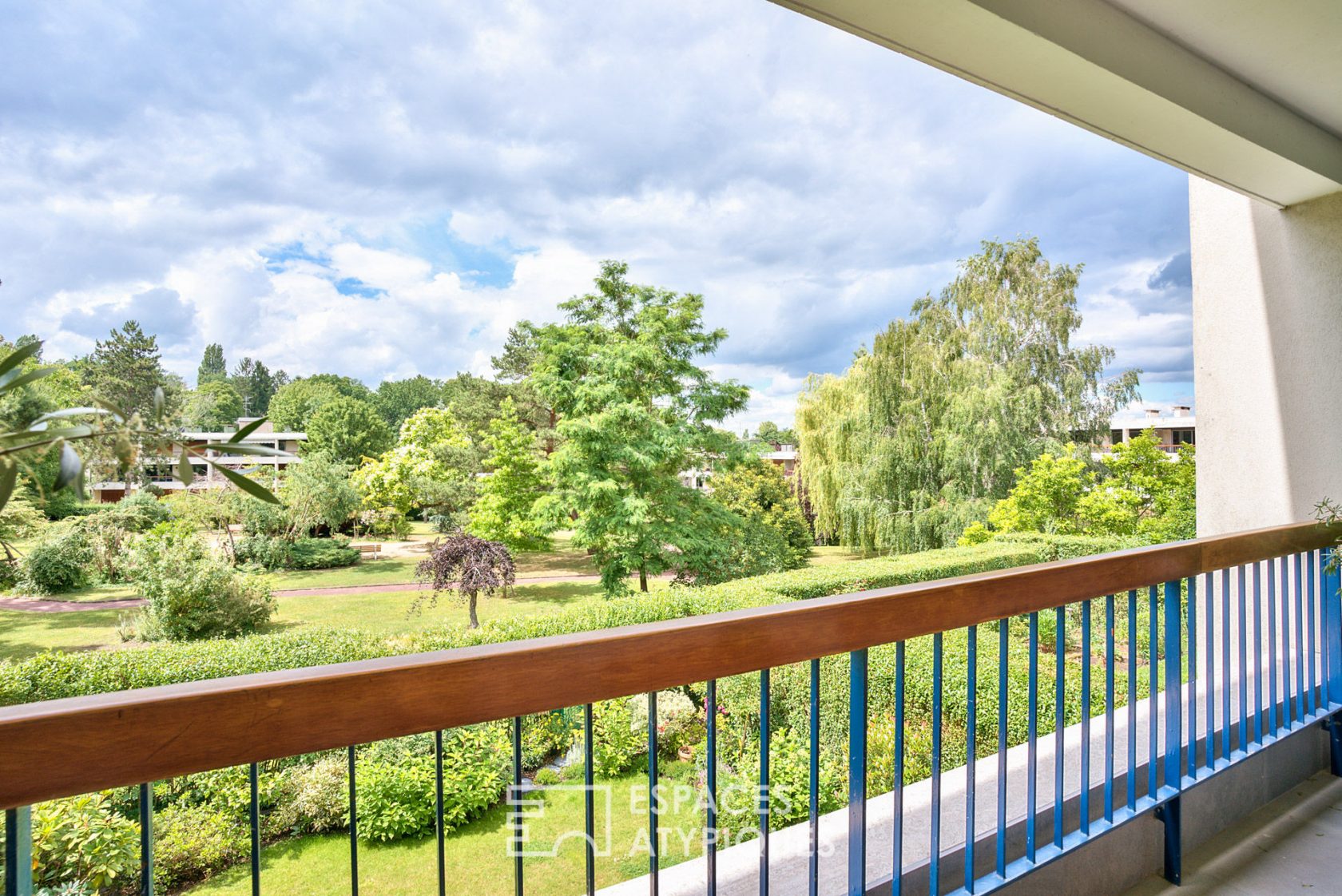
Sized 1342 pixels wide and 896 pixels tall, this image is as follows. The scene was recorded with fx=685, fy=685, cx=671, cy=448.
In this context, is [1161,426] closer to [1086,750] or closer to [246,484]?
[1086,750]

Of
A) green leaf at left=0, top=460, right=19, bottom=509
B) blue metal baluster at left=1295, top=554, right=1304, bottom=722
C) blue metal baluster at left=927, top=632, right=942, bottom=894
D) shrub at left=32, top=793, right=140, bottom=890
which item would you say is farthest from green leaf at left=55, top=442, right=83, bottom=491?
blue metal baluster at left=1295, top=554, right=1304, bottom=722

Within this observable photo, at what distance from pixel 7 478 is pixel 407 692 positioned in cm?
33

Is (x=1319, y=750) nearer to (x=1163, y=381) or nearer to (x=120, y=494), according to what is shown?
(x=120, y=494)

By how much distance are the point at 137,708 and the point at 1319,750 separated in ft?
8.63

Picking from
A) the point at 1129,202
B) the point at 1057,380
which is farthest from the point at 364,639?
the point at 1129,202

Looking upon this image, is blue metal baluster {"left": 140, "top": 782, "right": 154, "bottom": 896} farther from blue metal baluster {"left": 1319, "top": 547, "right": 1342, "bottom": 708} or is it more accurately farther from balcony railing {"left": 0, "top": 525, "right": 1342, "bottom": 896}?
blue metal baluster {"left": 1319, "top": 547, "right": 1342, "bottom": 708}

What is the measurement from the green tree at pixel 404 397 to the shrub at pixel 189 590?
14.5 ft

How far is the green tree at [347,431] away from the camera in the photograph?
29.1ft

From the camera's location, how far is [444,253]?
1478cm

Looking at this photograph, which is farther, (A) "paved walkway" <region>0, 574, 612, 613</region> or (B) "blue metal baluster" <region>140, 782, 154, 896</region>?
(A) "paved walkway" <region>0, 574, 612, 613</region>

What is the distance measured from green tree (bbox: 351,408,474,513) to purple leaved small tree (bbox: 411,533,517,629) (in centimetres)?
321

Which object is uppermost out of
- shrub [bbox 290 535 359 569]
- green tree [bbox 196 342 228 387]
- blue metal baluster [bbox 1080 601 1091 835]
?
green tree [bbox 196 342 228 387]

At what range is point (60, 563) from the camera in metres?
5.80

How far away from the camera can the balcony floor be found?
1.37 m
